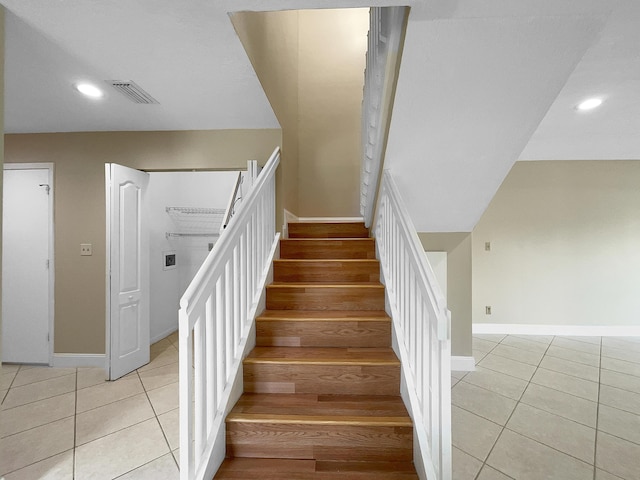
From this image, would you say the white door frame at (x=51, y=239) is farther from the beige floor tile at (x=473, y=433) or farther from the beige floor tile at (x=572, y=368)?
the beige floor tile at (x=572, y=368)

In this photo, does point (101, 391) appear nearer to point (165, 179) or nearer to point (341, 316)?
point (341, 316)

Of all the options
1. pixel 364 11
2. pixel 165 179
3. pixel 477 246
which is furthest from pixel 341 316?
pixel 364 11

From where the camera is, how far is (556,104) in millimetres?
2365

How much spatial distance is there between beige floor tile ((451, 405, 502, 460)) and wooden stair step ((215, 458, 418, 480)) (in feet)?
2.27

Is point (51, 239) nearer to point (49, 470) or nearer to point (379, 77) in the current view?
point (49, 470)

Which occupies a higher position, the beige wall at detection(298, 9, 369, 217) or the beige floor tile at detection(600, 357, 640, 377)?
the beige wall at detection(298, 9, 369, 217)

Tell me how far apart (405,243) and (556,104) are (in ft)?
6.62

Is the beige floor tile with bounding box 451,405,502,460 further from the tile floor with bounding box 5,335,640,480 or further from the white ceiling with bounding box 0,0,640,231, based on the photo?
the white ceiling with bounding box 0,0,640,231

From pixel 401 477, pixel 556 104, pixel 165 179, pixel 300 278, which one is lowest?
pixel 401 477

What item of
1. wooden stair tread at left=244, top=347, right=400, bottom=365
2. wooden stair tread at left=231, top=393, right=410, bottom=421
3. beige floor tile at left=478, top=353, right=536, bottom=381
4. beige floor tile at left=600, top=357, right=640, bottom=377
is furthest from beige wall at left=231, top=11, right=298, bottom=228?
beige floor tile at left=600, top=357, right=640, bottom=377

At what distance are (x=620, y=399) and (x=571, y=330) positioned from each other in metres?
1.94

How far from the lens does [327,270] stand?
248cm

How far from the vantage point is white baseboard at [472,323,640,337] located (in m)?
3.99

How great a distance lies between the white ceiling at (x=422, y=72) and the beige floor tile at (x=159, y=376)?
8.06 ft
